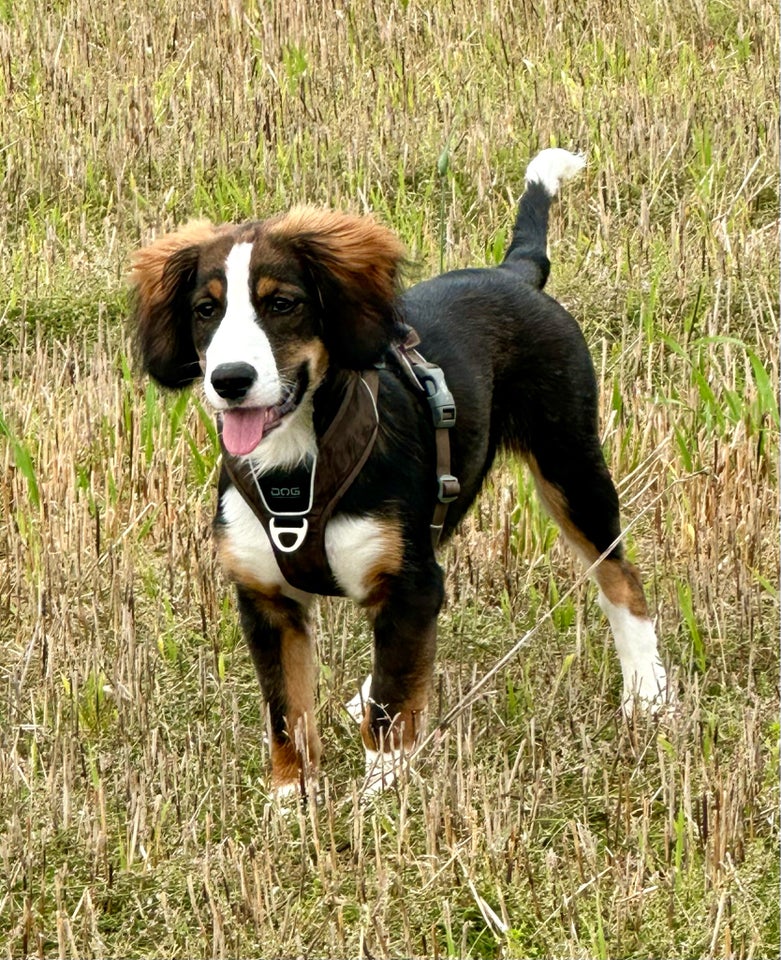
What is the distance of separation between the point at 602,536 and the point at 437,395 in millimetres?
909

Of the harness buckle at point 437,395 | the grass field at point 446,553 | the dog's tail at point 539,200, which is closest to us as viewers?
the grass field at point 446,553

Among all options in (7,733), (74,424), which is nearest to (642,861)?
(7,733)

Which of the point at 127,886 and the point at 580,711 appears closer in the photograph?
the point at 127,886

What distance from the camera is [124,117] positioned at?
8828 mm

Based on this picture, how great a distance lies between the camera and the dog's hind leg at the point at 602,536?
4.67m

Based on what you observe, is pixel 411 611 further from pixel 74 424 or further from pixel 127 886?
pixel 74 424

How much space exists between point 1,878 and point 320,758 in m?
0.92

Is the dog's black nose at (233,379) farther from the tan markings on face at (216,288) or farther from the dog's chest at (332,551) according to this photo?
the dog's chest at (332,551)

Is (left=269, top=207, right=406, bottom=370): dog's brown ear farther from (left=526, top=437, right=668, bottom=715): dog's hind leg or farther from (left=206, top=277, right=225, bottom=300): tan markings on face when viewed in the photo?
(left=526, top=437, right=668, bottom=715): dog's hind leg

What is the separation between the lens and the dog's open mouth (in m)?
3.71

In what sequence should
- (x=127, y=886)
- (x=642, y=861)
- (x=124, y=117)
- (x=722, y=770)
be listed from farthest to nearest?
(x=124, y=117) < (x=722, y=770) < (x=127, y=886) < (x=642, y=861)

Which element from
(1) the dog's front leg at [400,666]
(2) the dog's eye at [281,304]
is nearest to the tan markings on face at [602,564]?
(1) the dog's front leg at [400,666]

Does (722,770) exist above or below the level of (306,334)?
below

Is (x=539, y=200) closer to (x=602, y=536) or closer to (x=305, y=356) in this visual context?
(x=602, y=536)
